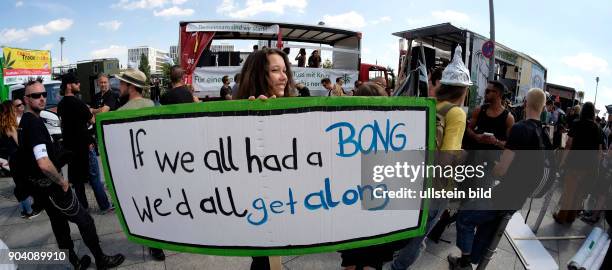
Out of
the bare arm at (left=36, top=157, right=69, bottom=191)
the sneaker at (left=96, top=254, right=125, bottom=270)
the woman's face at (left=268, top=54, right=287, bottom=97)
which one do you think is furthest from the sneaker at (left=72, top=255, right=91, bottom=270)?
the woman's face at (left=268, top=54, right=287, bottom=97)

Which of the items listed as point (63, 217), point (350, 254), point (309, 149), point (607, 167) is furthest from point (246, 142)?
point (607, 167)

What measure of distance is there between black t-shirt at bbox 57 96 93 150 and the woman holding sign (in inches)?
121

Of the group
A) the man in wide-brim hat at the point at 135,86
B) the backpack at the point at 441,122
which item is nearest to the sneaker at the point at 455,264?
the backpack at the point at 441,122

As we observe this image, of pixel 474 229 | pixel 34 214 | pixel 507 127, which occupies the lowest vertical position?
pixel 34 214

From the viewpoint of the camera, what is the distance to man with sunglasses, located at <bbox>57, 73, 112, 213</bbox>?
399 cm

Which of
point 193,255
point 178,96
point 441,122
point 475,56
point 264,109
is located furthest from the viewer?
point 475,56

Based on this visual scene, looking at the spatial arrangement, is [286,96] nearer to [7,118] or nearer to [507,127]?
[507,127]

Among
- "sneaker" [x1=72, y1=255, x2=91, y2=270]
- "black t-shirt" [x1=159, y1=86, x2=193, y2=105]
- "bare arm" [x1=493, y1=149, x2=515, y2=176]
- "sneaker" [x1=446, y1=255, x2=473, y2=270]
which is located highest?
"black t-shirt" [x1=159, y1=86, x2=193, y2=105]

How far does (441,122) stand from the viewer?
7.86 ft

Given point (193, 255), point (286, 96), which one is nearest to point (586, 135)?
point (286, 96)

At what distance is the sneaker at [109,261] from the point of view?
3000 mm

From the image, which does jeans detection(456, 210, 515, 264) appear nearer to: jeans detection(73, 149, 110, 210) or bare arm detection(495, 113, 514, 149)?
bare arm detection(495, 113, 514, 149)

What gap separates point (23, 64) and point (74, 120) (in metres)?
20.0

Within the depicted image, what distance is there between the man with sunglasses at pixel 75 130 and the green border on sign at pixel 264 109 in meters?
2.94
